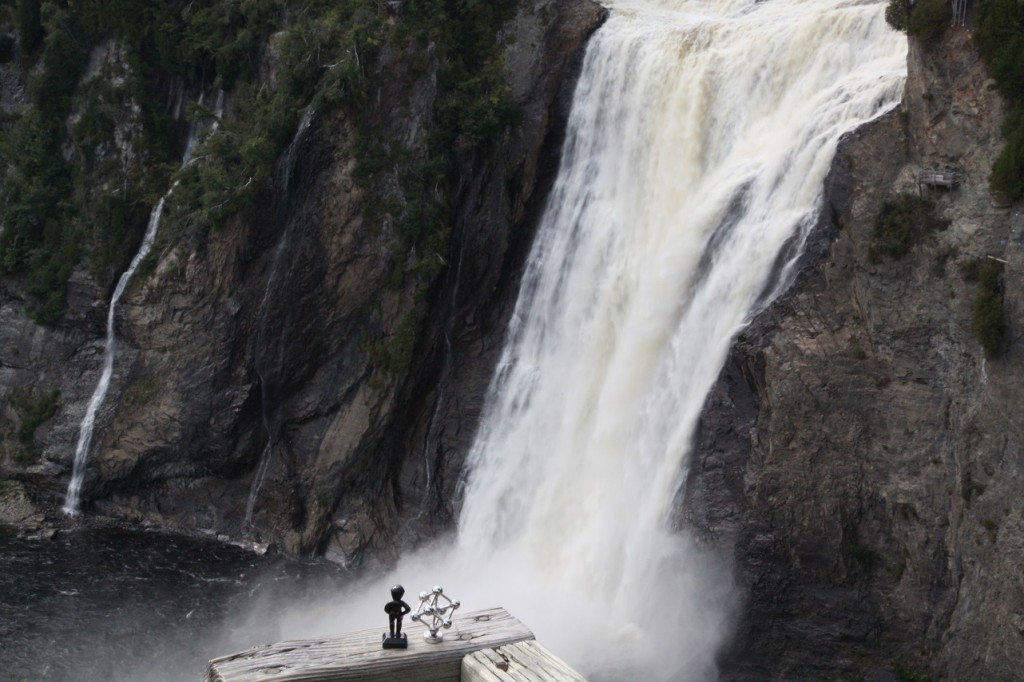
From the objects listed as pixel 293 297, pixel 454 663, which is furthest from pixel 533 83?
pixel 454 663

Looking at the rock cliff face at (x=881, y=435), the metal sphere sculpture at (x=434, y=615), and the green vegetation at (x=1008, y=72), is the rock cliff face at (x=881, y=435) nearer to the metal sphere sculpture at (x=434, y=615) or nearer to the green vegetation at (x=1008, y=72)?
the green vegetation at (x=1008, y=72)

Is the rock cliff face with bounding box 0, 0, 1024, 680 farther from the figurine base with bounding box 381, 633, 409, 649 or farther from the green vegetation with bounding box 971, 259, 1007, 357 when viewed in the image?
the figurine base with bounding box 381, 633, 409, 649

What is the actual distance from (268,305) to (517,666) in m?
21.1

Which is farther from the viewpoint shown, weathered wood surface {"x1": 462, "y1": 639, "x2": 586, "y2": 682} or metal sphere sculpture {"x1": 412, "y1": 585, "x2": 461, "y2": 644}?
metal sphere sculpture {"x1": 412, "y1": 585, "x2": 461, "y2": 644}

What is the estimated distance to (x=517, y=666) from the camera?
698 cm

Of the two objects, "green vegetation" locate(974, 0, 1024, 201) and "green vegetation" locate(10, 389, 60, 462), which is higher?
"green vegetation" locate(974, 0, 1024, 201)

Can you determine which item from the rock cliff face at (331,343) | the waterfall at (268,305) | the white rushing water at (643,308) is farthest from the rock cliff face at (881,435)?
the waterfall at (268,305)

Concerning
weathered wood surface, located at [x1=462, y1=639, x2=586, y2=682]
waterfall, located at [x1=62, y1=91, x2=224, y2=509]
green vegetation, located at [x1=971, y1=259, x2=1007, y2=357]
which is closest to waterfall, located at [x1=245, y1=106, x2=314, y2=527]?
waterfall, located at [x1=62, y1=91, x2=224, y2=509]

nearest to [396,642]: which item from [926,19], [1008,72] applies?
[1008,72]

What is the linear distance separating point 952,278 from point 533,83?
507 inches

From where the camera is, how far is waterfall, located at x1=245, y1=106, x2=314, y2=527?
88.2ft

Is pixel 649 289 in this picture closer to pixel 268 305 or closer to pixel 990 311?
pixel 990 311

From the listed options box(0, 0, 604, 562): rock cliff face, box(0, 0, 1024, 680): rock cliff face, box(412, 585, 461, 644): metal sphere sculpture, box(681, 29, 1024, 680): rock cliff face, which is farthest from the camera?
box(0, 0, 604, 562): rock cliff face

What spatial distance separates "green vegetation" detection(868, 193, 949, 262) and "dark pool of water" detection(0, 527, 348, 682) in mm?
14045
